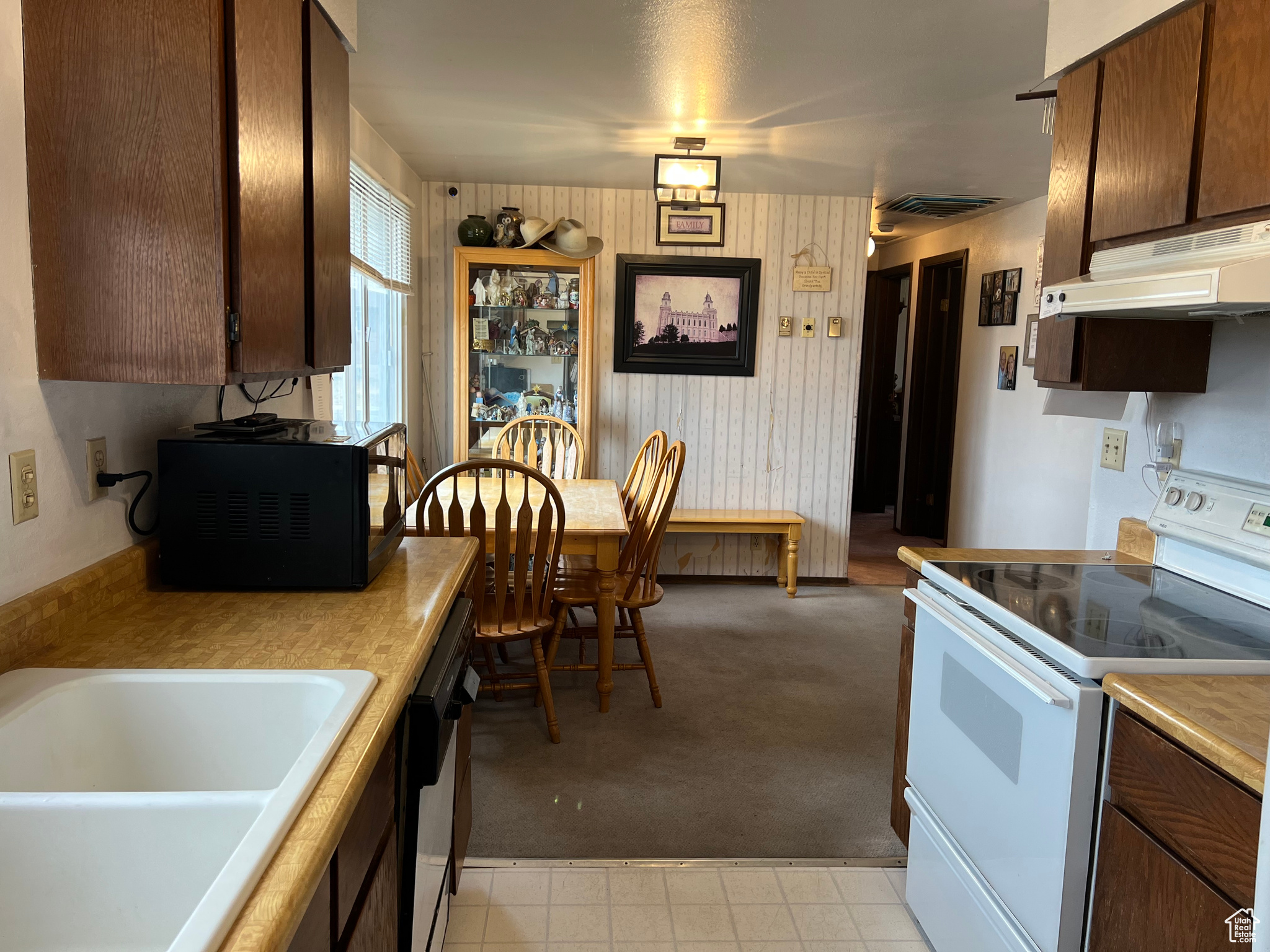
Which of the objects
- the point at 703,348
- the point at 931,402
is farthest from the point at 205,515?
the point at 931,402

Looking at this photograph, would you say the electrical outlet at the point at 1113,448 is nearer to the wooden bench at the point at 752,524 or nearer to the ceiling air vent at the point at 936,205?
the wooden bench at the point at 752,524

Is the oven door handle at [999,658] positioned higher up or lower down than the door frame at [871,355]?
lower down

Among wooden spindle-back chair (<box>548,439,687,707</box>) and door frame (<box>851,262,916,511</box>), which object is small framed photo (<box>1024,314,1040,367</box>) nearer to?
door frame (<box>851,262,916,511</box>)

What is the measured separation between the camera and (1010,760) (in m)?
1.56

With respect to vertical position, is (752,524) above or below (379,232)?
below

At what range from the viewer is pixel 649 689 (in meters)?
3.38

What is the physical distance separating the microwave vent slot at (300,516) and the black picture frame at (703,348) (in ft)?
10.9

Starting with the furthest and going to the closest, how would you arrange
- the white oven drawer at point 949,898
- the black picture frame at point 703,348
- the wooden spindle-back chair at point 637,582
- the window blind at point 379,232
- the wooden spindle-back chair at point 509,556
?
the black picture frame at point 703,348
the window blind at point 379,232
the wooden spindle-back chair at point 637,582
the wooden spindle-back chair at point 509,556
the white oven drawer at point 949,898

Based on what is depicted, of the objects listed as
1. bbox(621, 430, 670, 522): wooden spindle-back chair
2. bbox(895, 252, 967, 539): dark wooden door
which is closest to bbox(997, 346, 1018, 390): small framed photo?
bbox(895, 252, 967, 539): dark wooden door

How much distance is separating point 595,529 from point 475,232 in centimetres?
218

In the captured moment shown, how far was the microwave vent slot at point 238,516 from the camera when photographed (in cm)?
168

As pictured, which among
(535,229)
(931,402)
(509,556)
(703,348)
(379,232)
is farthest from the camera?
(931,402)

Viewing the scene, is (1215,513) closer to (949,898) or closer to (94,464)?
(949,898)

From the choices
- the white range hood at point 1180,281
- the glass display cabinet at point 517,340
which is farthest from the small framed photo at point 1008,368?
the white range hood at point 1180,281
